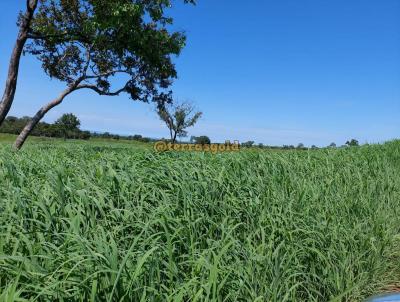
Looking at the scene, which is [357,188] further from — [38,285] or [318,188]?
[38,285]

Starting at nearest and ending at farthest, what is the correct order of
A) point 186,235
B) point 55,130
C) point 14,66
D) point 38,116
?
point 186,235, point 14,66, point 38,116, point 55,130

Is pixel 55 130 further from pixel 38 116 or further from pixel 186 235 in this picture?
pixel 186 235

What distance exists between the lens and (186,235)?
2822 millimetres

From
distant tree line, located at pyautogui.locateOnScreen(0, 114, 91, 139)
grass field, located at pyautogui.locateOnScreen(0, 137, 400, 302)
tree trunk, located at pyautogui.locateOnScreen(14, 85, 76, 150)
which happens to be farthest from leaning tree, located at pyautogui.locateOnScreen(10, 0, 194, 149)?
distant tree line, located at pyautogui.locateOnScreen(0, 114, 91, 139)

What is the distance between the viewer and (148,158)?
4.69 meters

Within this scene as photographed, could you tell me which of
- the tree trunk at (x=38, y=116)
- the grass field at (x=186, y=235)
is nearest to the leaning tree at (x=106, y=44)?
the tree trunk at (x=38, y=116)

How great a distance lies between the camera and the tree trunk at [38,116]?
16.9 meters

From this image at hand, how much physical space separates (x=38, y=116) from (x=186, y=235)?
16.5 meters

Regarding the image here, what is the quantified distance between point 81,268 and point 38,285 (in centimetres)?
24

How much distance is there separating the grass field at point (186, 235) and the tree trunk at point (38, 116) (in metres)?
13.8

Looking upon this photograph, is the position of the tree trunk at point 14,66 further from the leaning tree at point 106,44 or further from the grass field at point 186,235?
the grass field at point 186,235

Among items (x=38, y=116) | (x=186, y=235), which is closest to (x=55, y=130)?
(x=38, y=116)

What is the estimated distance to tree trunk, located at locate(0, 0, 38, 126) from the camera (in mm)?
16062

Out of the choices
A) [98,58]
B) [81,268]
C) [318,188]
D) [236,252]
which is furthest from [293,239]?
[98,58]
